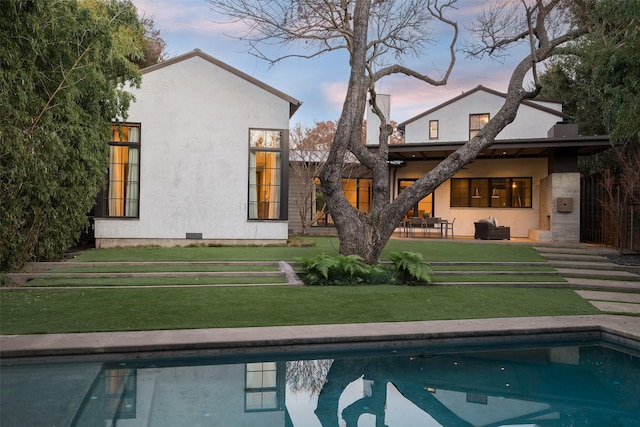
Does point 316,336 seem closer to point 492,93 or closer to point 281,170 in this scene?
point 281,170

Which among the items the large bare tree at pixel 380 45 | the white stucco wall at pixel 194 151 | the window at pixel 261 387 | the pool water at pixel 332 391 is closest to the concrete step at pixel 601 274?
the large bare tree at pixel 380 45

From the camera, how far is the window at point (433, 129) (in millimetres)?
21906

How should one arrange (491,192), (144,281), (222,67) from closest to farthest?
(144,281) < (222,67) < (491,192)

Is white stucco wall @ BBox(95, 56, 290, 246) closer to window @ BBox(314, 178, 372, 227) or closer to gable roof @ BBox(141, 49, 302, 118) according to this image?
gable roof @ BBox(141, 49, 302, 118)

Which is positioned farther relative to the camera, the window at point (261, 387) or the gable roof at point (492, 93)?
the gable roof at point (492, 93)

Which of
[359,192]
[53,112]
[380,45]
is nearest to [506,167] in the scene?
[359,192]

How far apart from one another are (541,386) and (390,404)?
158cm

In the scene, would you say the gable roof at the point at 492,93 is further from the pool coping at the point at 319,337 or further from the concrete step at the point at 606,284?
the pool coping at the point at 319,337

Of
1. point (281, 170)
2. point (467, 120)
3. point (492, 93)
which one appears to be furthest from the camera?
point (467, 120)

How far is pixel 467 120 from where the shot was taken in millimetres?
21359

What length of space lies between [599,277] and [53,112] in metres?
10.3

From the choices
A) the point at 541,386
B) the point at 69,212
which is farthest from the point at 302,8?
the point at 541,386

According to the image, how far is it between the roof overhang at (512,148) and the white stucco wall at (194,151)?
494 cm

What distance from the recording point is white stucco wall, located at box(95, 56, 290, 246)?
13477mm
